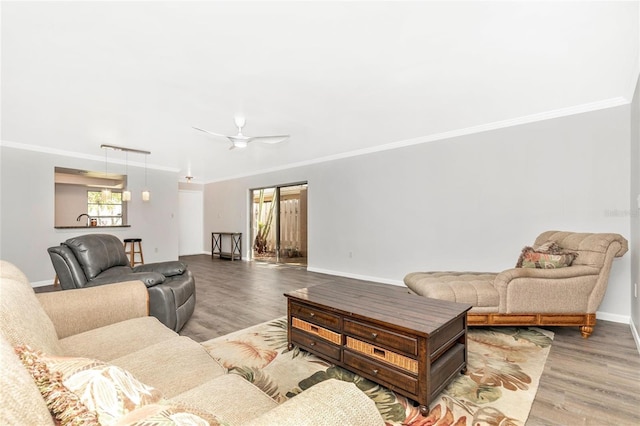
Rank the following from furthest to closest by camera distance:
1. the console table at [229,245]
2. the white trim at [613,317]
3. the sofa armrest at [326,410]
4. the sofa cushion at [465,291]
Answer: the console table at [229,245] → the white trim at [613,317] → the sofa cushion at [465,291] → the sofa armrest at [326,410]

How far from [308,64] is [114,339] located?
8.27 ft

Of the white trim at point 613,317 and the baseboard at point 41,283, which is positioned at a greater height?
the white trim at point 613,317

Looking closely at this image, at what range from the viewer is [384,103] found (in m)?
3.51

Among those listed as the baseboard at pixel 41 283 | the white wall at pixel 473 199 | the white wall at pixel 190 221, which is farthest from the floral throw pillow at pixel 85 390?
the white wall at pixel 190 221

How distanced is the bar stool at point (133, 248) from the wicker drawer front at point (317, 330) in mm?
5366

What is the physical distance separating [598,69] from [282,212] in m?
6.26

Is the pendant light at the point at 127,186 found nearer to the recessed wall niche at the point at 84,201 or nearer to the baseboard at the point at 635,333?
the recessed wall niche at the point at 84,201

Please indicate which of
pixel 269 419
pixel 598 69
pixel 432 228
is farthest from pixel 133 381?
pixel 432 228

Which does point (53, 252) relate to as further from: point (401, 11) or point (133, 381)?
point (401, 11)

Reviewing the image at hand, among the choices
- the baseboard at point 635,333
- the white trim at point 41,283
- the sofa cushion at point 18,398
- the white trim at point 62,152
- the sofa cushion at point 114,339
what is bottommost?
the white trim at point 41,283

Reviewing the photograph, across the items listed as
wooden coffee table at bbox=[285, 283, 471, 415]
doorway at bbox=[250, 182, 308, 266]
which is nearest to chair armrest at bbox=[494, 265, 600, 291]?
wooden coffee table at bbox=[285, 283, 471, 415]

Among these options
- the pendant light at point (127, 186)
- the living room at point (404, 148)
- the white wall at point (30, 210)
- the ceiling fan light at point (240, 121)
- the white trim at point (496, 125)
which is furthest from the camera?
the pendant light at point (127, 186)

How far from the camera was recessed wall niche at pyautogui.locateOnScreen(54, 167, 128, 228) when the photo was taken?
25.4ft

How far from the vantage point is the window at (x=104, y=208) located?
836 cm
